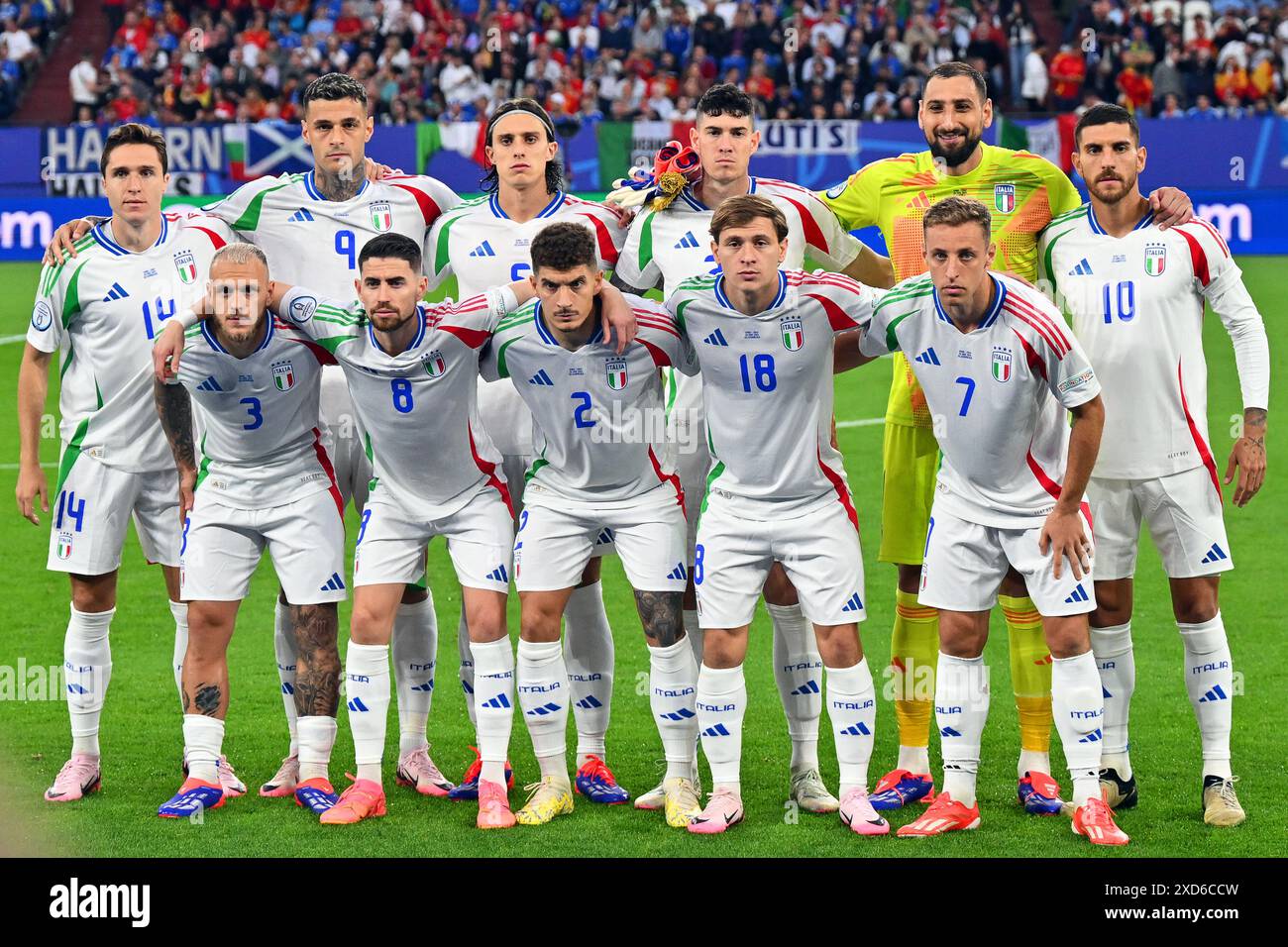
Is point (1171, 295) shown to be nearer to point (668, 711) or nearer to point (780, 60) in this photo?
point (668, 711)

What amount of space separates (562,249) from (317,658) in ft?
6.21

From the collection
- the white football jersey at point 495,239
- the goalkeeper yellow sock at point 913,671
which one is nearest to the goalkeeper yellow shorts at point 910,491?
the goalkeeper yellow sock at point 913,671

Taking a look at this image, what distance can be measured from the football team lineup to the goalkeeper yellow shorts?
0.02 meters

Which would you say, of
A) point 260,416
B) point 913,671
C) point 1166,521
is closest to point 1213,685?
point 1166,521

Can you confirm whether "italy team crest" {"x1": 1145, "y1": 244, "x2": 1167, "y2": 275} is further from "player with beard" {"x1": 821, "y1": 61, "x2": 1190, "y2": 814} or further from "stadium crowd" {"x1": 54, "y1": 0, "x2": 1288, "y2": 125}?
"stadium crowd" {"x1": 54, "y1": 0, "x2": 1288, "y2": 125}

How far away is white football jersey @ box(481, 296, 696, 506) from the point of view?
6477mm

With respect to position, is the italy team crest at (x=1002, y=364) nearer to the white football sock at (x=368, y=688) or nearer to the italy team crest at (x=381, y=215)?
the white football sock at (x=368, y=688)

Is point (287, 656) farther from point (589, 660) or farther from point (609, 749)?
point (609, 749)

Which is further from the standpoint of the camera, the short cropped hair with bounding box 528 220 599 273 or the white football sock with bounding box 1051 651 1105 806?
the short cropped hair with bounding box 528 220 599 273

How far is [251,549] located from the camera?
22.3 ft

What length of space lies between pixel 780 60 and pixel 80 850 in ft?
75.1

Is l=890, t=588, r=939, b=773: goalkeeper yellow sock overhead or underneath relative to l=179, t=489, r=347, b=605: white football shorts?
underneath

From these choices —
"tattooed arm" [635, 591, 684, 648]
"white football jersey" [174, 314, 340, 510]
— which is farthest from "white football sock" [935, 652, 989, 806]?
"white football jersey" [174, 314, 340, 510]

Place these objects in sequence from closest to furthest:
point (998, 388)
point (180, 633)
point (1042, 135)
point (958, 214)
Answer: point (958, 214)
point (998, 388)
point (180, 633)
point (1042, 135)
